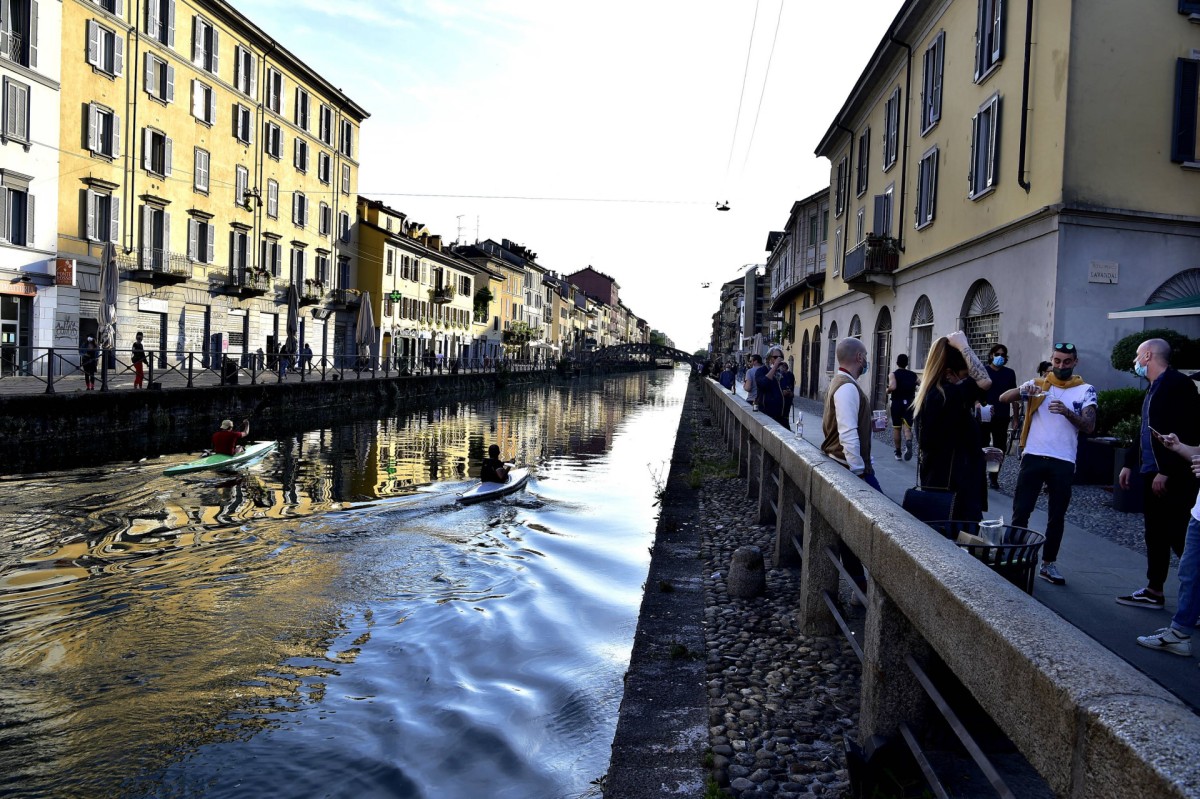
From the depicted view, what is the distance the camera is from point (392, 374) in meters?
43.9

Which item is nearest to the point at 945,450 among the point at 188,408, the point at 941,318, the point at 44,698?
the point at 44,698

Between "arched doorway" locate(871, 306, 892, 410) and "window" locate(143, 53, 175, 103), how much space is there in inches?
1158

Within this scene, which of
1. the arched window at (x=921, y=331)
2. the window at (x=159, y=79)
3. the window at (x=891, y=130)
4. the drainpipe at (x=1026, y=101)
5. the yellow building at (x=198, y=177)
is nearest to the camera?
the drainpipe at (x=1026, y=101)

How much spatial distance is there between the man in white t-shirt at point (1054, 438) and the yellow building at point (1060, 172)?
8.38 meters

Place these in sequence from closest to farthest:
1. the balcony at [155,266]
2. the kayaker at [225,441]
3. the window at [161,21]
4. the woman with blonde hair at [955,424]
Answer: the woman with blonde hair at [955,424] < the kayaker at [225,441] < the balcony at [155,266] < the window at [161,21]

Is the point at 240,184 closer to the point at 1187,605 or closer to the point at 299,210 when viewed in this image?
the point at 299,210

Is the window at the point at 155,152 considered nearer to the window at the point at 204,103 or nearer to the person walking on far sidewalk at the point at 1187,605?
the window at the point at 204,103

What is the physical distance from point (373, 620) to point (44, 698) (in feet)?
8.93

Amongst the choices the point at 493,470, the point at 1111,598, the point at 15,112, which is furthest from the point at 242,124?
the point at 1111,598

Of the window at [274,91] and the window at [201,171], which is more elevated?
the window at [274,91]

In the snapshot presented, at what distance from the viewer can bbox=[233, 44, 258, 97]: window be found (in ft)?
136

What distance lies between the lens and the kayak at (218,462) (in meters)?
15.9

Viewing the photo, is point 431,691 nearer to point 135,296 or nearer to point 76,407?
point 76,407

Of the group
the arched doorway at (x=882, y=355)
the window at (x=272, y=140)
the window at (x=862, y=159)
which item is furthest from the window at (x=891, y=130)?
the window at (x=272, y=140)
